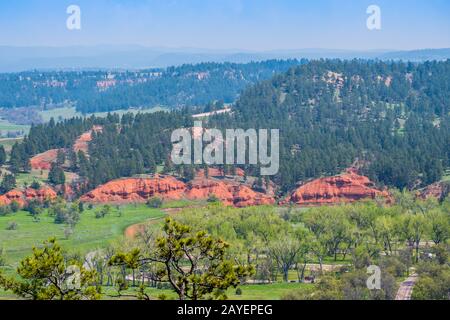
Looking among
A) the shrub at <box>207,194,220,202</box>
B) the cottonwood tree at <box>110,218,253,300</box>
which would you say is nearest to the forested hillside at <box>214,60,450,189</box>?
the shrub at <box>207,194,220,202</box>

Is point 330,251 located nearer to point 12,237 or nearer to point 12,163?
point 12,237

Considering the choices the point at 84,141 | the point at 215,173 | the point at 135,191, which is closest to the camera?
the point at 135,191

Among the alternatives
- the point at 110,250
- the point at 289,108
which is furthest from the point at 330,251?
the point at 289,108

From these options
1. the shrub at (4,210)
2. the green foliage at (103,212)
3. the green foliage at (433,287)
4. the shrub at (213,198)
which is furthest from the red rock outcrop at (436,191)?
the shrub at (4,210)

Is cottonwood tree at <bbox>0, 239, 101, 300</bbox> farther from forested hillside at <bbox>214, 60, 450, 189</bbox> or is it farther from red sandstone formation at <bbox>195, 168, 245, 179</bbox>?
red sandstone formation at <bbox>195, 168, 245, 179</bbox>

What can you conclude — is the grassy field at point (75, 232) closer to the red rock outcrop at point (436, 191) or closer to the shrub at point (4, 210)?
the shrub at point (4, 210)

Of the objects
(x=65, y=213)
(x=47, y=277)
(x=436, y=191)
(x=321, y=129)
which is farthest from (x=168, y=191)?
(x=47, y=277)

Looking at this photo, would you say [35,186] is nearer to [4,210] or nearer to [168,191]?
[4,210]
